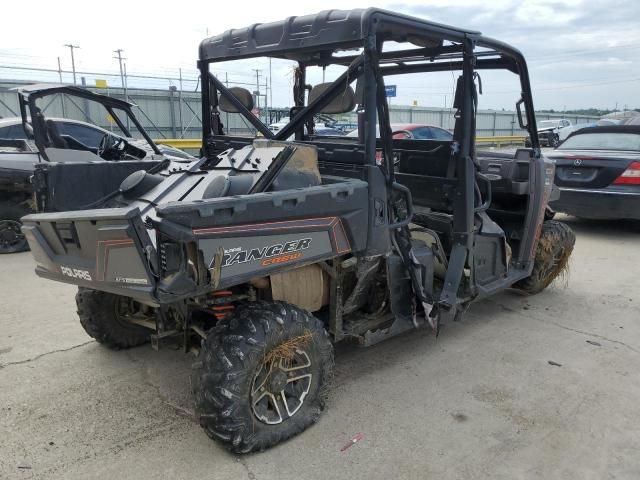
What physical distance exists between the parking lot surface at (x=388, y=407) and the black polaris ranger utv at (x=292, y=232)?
11.2 inches

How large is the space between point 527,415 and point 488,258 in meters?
1.52

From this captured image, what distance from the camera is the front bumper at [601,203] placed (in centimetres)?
756

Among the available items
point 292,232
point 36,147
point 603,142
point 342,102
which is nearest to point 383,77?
point 342,102

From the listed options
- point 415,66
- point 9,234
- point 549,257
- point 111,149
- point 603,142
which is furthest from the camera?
point 603,142

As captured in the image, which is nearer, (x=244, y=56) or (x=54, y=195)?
(x=54, y=195)

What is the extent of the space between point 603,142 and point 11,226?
872cm

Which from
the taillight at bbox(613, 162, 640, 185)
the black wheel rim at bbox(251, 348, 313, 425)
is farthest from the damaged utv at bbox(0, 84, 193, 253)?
the taillight at bbox(613, 162, 640, 185)

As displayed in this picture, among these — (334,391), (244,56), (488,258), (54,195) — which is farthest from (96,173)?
(488,258)

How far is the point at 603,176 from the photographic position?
7.73 m

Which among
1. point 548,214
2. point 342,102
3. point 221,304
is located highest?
point 342,102

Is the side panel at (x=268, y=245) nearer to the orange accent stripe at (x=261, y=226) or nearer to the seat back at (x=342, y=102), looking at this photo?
the orange accent stripe at (x=261, y=226)

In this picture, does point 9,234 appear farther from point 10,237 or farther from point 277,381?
point 277,381

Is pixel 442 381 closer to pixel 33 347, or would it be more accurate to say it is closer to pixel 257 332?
pixel 257 332

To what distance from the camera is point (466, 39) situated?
3.71 m
